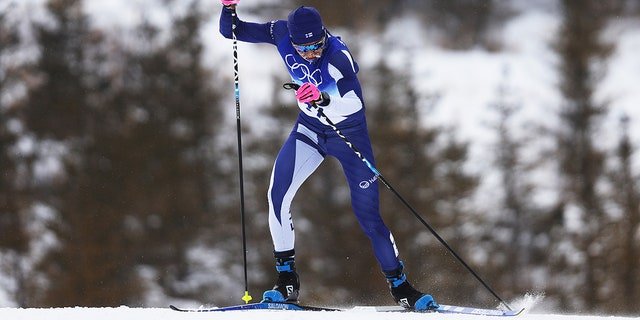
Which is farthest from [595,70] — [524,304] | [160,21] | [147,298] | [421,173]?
[524,304]

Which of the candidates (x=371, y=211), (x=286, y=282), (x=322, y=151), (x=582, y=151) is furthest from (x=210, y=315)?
(x=582, y=151)

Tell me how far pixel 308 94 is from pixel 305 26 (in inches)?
18.9

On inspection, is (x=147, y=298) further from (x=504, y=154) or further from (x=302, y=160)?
(x=302, y=160)

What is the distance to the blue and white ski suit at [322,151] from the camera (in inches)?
275

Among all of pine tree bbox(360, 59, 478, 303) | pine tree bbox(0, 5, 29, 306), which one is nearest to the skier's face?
pine tree bbox(360, 59, 478, 303)

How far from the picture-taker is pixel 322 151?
7.29 metres

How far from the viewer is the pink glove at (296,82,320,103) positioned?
6598mm

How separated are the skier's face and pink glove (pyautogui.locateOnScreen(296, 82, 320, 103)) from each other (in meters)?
0.31

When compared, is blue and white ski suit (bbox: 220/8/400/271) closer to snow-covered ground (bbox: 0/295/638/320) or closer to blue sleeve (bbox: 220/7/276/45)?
blue sleeve (bbox: 220/7/276/45)

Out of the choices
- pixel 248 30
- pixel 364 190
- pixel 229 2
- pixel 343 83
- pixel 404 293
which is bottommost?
pixel 404 293

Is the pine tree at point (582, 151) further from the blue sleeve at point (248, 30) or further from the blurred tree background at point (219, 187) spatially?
the blue sleeve at point (248, 30)

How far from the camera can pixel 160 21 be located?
44531mm

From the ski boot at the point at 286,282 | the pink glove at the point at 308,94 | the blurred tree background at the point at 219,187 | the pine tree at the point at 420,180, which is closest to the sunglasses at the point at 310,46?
the pink glove at the point at 308,94

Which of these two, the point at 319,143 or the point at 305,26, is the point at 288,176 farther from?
the point at 305,26
